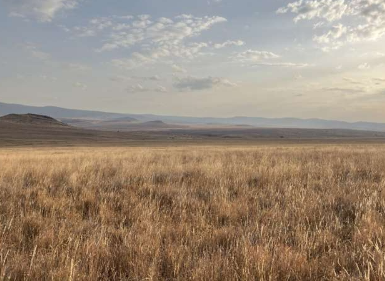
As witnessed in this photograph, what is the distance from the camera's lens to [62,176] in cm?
889

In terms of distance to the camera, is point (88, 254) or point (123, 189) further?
point (123, 189)

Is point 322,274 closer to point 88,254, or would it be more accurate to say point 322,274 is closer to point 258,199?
point 88,254

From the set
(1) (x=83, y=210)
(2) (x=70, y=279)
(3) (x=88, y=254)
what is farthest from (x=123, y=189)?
(2) (x=70, y=279)

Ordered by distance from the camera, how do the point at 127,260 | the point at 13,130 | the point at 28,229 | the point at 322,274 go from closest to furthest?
the point at 322,274, the point at 127,260, the point at 28,229, the point at 13,130

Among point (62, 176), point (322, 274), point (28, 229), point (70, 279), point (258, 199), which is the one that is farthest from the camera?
point (62, 176)

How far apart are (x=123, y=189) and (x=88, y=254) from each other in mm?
3564

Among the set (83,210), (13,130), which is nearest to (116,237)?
(83,210)

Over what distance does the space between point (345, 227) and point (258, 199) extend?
1.78 meters

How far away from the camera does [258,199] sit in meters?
5.89

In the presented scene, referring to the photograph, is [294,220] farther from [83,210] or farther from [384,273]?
[83,210]

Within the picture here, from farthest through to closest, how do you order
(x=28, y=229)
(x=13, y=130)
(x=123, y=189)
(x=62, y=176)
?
(x=13, y=130), (x=62, y=176), (x=123, y=189), (x=28, y=229)

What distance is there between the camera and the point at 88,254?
3293 millimetres

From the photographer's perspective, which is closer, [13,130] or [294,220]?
[294,220]

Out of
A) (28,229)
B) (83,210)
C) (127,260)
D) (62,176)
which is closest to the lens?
(127,260)
